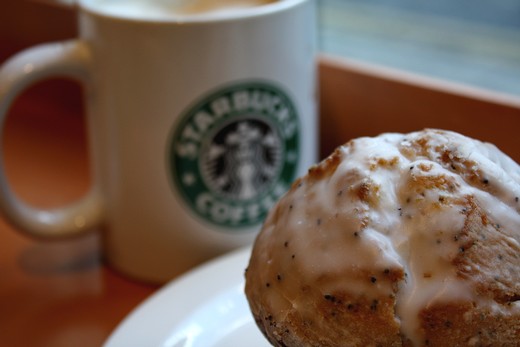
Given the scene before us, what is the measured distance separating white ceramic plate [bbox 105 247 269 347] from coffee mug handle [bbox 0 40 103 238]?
0.53 feet

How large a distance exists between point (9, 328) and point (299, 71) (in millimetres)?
381

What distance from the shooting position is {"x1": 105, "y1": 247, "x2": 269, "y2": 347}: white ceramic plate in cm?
71

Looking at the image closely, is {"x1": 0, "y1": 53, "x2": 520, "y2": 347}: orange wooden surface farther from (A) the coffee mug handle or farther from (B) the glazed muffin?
(B) the glazed muffin

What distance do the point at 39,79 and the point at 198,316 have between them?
29cm

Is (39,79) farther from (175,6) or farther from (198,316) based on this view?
(198,316)

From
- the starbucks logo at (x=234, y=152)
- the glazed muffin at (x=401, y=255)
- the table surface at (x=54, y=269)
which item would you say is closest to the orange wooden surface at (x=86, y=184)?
the table surface at (x=54, y=269)

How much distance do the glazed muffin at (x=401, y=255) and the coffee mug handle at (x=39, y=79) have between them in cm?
34

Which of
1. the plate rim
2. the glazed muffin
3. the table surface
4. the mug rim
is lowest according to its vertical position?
the table surface

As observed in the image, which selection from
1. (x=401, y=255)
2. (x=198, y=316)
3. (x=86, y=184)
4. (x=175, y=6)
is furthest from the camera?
(x=86, y=184)

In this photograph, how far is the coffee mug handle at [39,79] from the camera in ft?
2.69

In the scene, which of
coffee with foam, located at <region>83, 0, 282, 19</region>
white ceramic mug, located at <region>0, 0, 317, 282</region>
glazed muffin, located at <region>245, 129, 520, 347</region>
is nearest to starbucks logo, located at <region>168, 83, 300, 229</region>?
white ceramic mug, located at <region>0, 0, 317, 282</region>

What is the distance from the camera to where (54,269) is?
3.03 ft

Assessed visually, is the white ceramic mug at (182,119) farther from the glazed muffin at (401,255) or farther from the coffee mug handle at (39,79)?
the glazed muffin at (401,255)

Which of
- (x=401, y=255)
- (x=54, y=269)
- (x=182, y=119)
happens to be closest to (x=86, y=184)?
(x=54, y=269)
